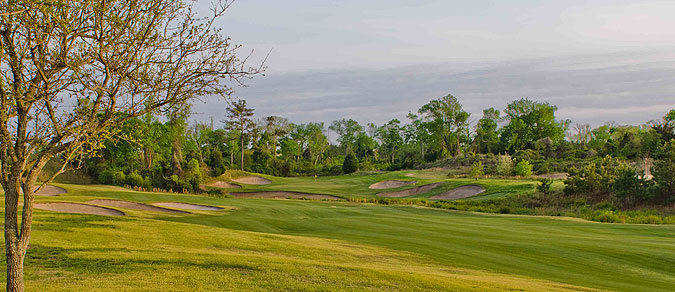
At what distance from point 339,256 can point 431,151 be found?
74.8 m

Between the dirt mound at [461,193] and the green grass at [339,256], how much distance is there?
17.9 meters

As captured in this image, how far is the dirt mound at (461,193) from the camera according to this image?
35972 millimetres

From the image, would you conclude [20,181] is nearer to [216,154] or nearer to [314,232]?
[314,232]

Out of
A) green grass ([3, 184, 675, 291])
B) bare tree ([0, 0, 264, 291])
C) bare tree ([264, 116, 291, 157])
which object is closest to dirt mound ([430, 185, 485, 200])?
green grass ([3, 184, 675, 291])

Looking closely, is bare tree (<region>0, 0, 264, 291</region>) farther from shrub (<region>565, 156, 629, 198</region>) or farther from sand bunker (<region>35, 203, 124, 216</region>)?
shrub (<region>565, 156, 629, 198</region>)

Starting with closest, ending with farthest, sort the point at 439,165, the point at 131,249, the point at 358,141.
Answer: the point at 131,249
the point at 439,165
the point at 358,141

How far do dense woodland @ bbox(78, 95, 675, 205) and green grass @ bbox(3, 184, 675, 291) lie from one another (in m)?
2.79

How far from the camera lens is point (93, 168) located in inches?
1934

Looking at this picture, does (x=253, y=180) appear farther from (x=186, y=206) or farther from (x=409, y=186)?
(x=186, y=206)

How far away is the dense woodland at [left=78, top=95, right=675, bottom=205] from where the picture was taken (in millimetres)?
29938

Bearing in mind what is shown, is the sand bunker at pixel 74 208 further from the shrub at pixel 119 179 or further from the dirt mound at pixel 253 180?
the dirt mound at pixel 253 180

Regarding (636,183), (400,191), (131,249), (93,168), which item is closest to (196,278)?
(131,249)

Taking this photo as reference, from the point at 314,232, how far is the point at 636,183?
22.6m

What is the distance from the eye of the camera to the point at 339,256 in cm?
1103
